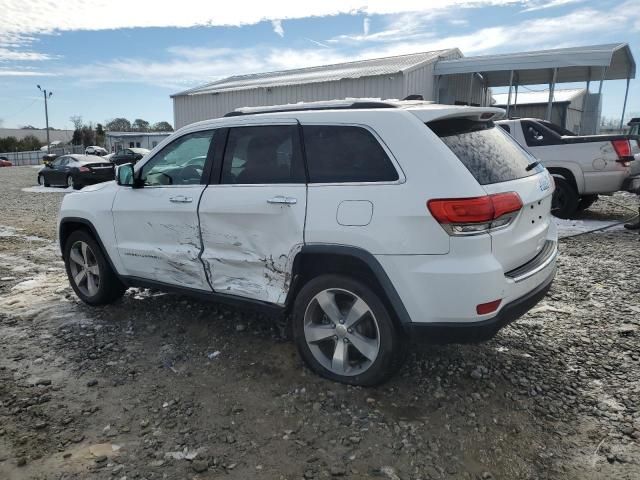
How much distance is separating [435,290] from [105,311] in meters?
3.42

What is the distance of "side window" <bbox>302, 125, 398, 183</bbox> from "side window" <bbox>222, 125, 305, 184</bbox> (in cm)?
11

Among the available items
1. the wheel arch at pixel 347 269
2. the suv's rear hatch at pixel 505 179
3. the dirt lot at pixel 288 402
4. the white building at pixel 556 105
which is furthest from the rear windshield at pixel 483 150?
the white building at pixel 556 105

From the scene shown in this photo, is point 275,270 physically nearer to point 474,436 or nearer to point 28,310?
point 474,436

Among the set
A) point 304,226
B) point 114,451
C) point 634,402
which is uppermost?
point 304,226

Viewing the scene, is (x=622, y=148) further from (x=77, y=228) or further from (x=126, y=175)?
(x=77, y=228)

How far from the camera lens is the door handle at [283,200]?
3239 millimetres

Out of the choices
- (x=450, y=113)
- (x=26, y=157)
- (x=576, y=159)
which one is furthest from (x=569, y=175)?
(x=26, y=157)

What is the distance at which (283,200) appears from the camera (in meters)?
3.28

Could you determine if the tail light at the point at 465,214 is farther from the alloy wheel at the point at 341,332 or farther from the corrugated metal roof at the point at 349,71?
the corrugated metal roof at the point at 349,71

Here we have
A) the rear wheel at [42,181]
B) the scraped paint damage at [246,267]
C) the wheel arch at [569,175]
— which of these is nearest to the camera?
the scraped paint damage at [246,267]

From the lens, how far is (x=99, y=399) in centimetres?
Answer: 324

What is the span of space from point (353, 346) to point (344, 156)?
1234 millimetres

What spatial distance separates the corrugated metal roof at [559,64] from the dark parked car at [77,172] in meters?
13.0

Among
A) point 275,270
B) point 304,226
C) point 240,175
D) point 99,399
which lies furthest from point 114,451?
point 240,175
